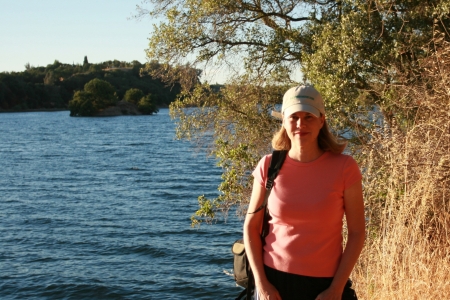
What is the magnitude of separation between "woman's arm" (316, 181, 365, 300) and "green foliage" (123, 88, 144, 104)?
126248mm

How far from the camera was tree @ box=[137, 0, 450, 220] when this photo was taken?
32.0ft

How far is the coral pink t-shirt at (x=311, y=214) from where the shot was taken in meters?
3.02

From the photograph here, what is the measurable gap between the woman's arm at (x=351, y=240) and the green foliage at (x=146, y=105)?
12178cm

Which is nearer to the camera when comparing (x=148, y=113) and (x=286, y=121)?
(x=286, y=121)

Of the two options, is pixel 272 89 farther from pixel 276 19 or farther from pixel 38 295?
pixel 38 295

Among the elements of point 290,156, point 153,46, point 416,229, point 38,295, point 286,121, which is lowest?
point 38,295

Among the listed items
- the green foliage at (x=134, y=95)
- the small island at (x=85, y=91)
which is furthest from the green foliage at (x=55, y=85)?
the green foliage at (x=134, y=95)

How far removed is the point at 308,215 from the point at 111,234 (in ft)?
61.9

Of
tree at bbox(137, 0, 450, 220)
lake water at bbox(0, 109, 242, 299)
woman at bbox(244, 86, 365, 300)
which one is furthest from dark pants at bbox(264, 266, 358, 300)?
lake water at bbox(0, 109, 242, 299)

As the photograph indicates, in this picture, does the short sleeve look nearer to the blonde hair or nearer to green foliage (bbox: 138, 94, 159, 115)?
the blonde hair

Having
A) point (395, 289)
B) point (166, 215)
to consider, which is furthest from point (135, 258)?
point (395, 289)

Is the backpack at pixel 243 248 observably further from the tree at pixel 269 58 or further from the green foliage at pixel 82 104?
the green foliage at pixel 82 104

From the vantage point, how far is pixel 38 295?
14977 millimetres

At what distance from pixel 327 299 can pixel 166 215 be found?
70.4 ft
